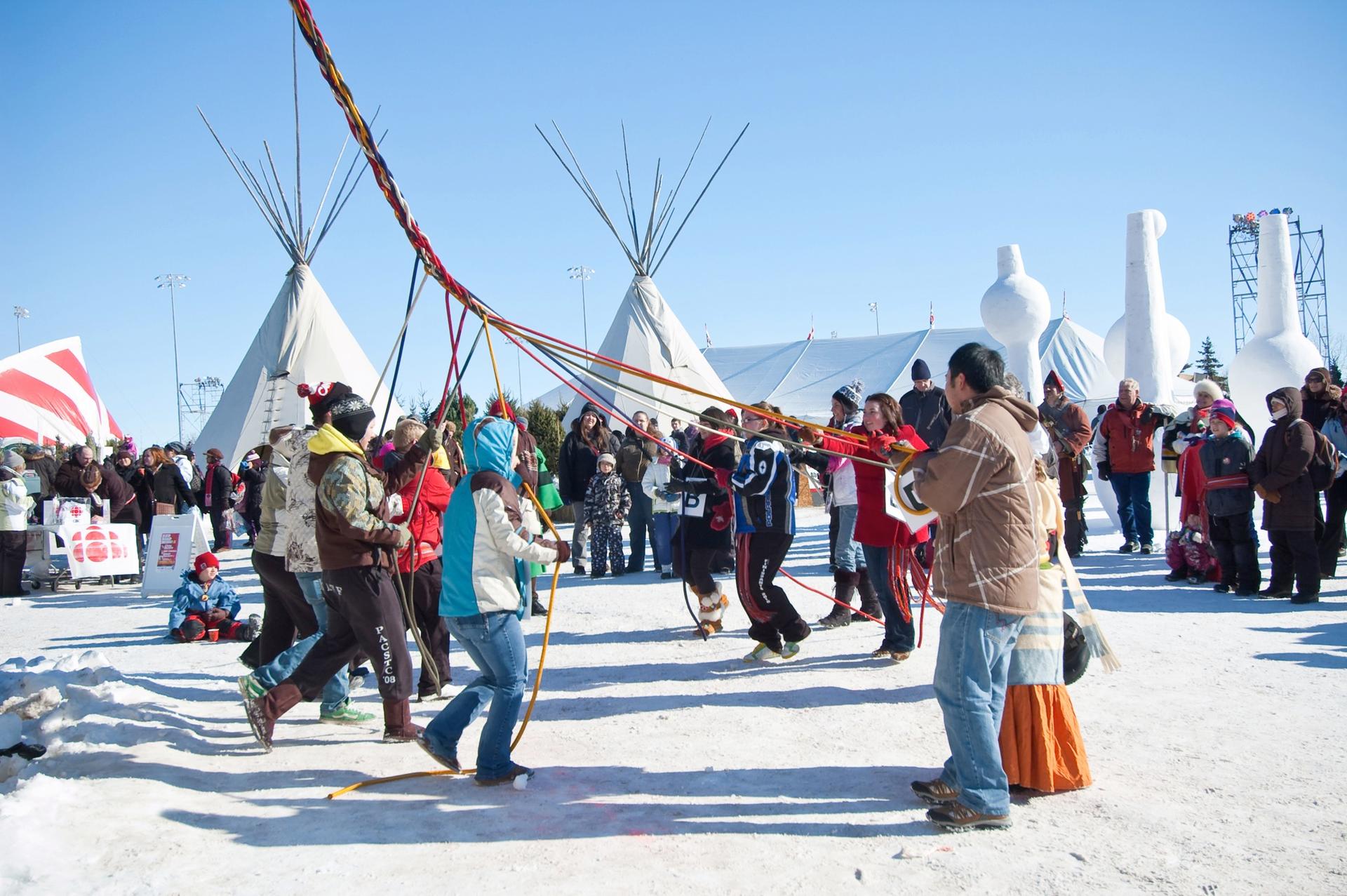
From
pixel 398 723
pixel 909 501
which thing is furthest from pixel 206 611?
pixel 909 501

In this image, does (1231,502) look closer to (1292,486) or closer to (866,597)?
(1292,486)

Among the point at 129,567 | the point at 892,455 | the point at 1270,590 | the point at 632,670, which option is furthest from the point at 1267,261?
the point at 129,567

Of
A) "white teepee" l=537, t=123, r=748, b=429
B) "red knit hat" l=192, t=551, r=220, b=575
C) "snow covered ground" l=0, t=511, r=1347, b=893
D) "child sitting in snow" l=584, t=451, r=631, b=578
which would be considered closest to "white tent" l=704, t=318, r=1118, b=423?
"white teepee" l=537, t=123, r=748, b=429

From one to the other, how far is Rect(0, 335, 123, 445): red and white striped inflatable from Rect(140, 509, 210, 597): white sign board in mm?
22764

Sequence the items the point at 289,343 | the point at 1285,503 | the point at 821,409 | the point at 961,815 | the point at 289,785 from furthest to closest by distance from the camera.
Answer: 1. the point at 821,409
2. the point at 289,343
3. the point at 1285,503
4. the point at 289,785
5. the point at 961,815

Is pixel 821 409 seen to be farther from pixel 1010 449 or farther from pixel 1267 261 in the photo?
pixel 1010 449

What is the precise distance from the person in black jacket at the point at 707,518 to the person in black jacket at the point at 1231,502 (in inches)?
159

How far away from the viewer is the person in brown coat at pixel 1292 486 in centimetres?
720

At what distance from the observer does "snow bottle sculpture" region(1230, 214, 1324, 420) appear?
13945 mm

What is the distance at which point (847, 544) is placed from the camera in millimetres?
7660

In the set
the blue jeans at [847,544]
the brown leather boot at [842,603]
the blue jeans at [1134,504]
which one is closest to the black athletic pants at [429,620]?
the brown leather boot at [842,603]

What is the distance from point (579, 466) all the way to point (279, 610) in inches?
212

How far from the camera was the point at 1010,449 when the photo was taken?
3422 millimetres

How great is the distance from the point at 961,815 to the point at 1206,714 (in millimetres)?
1984
